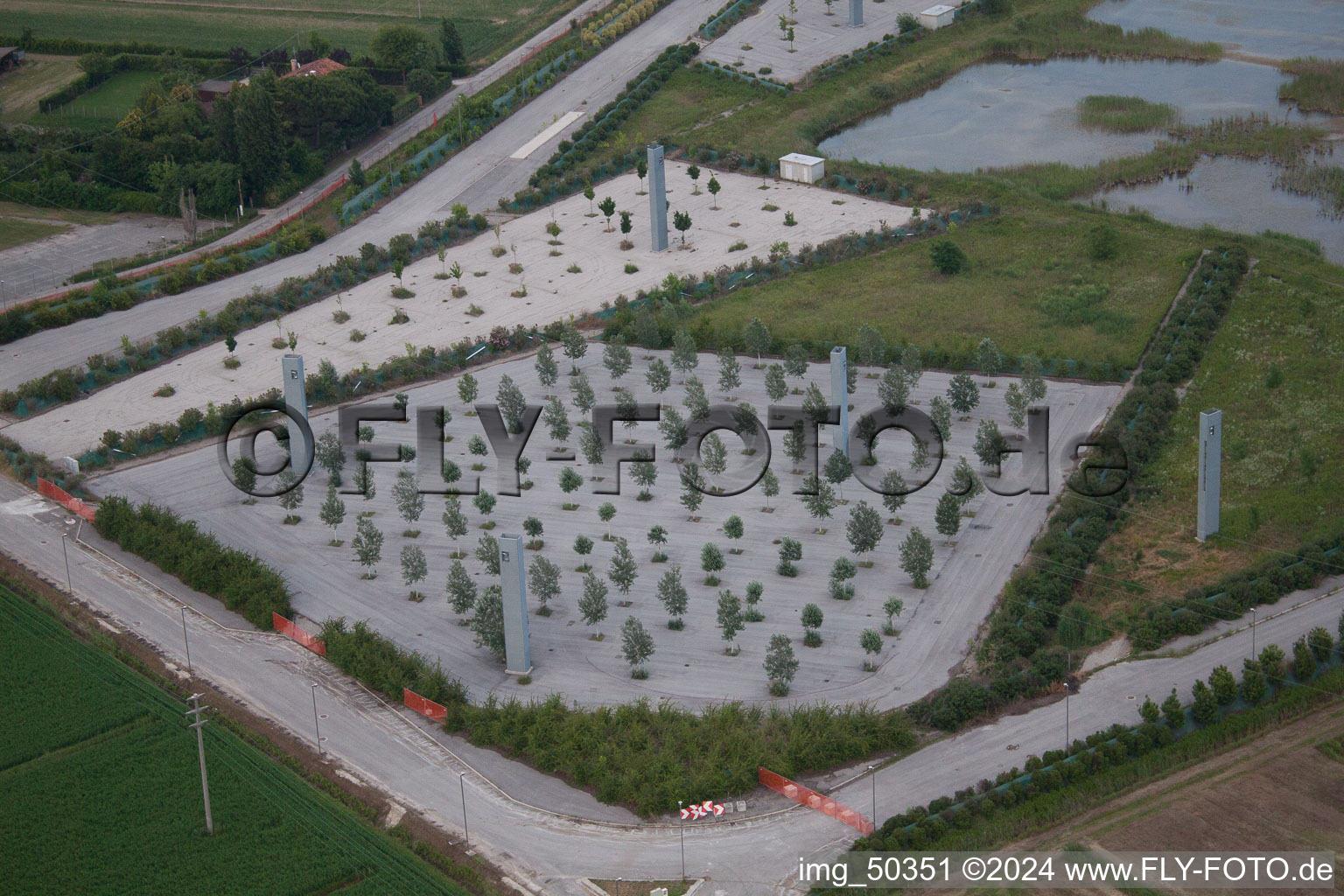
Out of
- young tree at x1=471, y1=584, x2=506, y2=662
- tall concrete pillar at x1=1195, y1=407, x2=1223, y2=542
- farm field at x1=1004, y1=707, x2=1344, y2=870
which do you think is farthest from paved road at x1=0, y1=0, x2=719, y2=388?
farm field at x1=1004, y1=707, x2=1344, y2=870

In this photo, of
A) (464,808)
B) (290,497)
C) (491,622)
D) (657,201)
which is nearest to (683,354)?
(657,201)

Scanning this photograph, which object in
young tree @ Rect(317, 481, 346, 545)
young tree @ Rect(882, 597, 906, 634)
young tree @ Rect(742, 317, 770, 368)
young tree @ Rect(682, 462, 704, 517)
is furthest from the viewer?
young tree @ Rect(742, 317, 770, 368)

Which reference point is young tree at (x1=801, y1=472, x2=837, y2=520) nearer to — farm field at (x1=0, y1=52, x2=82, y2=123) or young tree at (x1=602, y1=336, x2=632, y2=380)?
young tree at (x1=602, y1=336, x2=632, y2=380)

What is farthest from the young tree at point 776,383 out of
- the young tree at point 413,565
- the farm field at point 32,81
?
the farm field at point 32,81

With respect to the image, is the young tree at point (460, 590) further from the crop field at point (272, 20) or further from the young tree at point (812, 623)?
the crop field at point (272, 20)

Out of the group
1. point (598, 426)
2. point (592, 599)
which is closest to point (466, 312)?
point (598, 426)

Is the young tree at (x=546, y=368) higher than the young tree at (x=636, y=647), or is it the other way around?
the young tree at (x=546, y=368)

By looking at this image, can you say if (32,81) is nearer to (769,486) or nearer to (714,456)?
(714,456)
